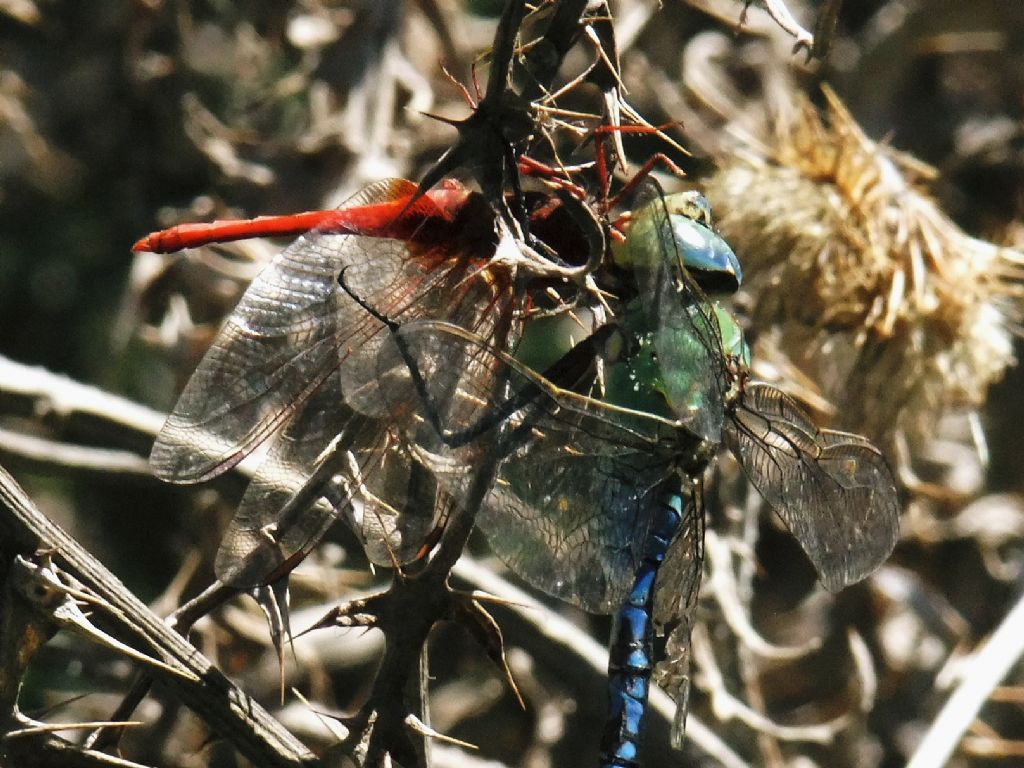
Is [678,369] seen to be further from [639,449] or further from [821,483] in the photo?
[821,483]

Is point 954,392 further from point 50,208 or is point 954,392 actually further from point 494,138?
point 50,208

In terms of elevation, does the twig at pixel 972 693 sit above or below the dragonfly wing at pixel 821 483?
below

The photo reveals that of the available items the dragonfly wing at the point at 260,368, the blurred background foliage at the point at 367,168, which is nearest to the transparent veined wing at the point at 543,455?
the dragonfly wing at the point at 260,368

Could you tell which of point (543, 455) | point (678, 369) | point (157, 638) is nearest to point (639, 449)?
point (678, 369)

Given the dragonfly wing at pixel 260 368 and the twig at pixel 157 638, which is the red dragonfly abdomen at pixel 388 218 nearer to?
the dragonfly wing at pixel 260 368

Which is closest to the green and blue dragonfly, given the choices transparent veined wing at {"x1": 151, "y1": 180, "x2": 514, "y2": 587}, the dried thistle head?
transparent veined wing at {"x1": 151, "y1": 180, "x2": 514, "y2": 587}

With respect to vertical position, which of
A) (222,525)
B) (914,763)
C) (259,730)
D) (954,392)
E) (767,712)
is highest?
(954,392)

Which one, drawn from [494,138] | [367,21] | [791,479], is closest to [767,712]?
[791,479]
